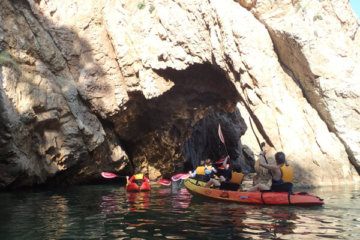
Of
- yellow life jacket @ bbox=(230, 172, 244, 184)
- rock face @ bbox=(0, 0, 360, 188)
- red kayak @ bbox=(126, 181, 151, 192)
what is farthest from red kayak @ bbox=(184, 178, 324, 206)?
rock face @ bbox=(0, 0, 360, 188)

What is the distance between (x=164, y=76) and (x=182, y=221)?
1007 cm

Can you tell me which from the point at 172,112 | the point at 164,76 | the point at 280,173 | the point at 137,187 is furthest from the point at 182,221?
the point at 172,112

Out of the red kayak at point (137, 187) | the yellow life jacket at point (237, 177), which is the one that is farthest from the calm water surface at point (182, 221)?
the red kayak at point (137, 187)

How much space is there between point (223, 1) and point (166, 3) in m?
2.56

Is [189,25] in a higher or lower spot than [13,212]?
higher

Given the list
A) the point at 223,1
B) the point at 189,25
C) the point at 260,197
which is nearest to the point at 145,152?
the point at 189,25

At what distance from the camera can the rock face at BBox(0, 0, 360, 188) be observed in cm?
1184

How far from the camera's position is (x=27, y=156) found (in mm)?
11742

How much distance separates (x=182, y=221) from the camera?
5770mm

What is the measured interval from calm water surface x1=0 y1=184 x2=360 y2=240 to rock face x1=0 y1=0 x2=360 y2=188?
4.36 m

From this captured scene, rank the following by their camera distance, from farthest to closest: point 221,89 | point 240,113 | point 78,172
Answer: point 240,113 < point 221,89 < point 78,172

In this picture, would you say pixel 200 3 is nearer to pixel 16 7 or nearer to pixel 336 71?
pixel 336 71

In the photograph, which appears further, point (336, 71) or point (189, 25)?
point (189, 25)

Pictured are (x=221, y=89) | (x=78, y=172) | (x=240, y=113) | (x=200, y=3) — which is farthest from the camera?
(x=240, y=113)
